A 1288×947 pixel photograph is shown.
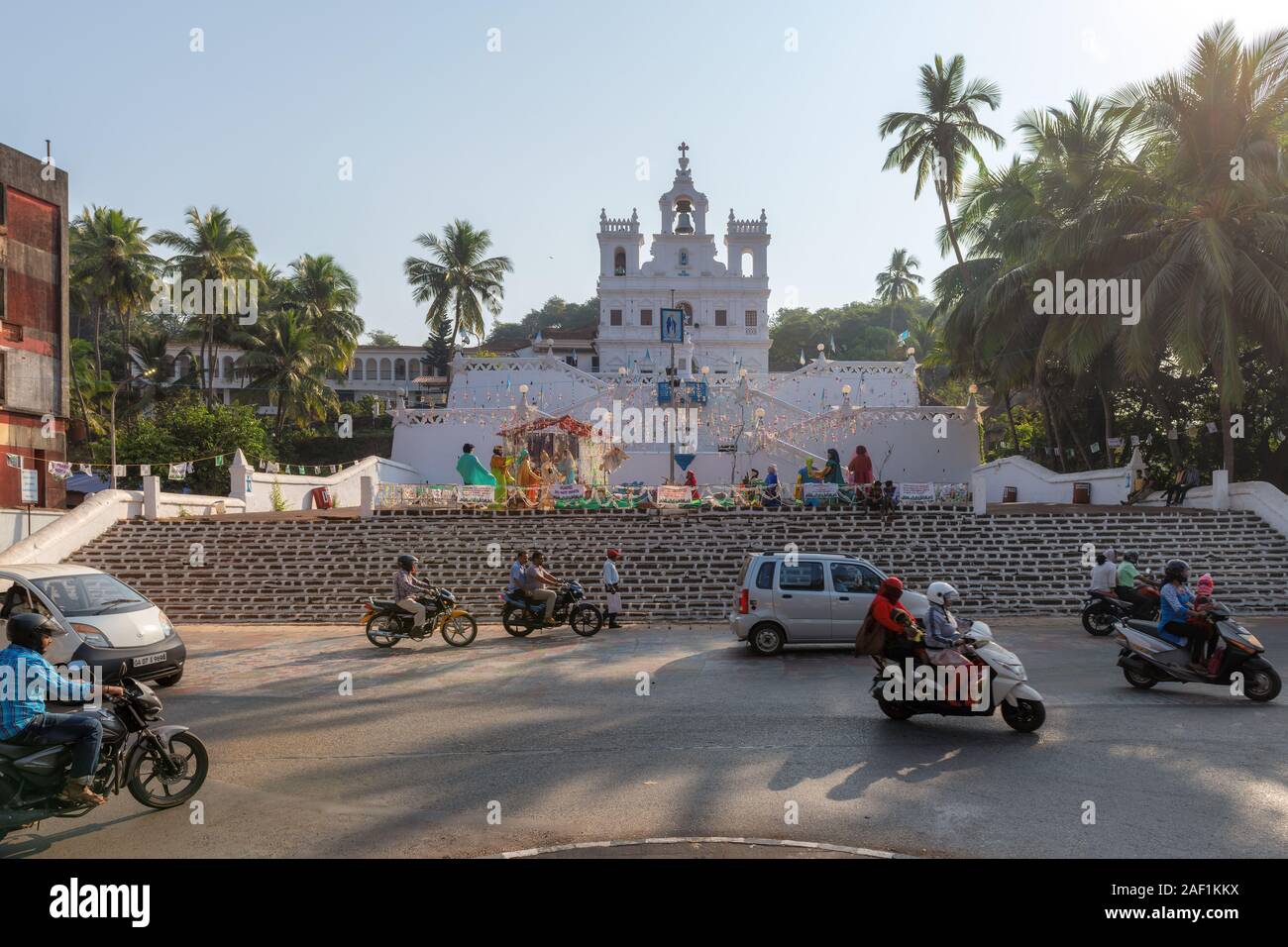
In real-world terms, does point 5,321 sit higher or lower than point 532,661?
higher

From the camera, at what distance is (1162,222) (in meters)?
26.0

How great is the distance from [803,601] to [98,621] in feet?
29.7

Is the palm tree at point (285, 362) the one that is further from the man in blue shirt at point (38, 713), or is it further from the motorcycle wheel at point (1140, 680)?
the man in blue shirt at point (38, 713)

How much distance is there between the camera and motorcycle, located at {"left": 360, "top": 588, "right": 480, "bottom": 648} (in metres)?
14.9

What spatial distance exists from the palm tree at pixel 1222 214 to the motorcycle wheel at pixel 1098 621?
1111cm

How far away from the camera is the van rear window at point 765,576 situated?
557 inches

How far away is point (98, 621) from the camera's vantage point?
11477 mm

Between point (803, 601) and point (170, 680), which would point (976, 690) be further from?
point (170, 680)

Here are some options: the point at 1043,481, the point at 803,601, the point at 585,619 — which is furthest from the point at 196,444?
the point at 1043,481

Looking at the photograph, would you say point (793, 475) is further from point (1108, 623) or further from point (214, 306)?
point (214, 306)

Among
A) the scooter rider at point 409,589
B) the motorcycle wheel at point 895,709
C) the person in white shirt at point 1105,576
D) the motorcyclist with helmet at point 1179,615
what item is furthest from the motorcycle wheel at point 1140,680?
the scooter rider at point 409,589
